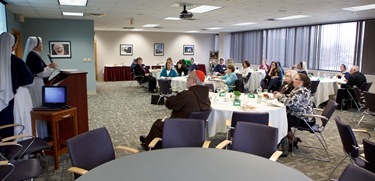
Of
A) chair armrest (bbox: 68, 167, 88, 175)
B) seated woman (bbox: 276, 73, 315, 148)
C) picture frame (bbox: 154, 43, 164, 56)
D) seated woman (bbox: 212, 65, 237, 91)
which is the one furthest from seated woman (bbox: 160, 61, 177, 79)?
picture frame (bbox: 154, 43, 164, 56)

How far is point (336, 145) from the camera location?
5.02 meters

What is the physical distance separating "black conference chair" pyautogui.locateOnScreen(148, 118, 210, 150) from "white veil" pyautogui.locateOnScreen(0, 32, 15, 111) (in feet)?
6.29

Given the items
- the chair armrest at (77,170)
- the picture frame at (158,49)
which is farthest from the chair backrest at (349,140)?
the picture frame at (158,49)

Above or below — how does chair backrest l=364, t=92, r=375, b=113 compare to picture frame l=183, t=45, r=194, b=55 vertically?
below

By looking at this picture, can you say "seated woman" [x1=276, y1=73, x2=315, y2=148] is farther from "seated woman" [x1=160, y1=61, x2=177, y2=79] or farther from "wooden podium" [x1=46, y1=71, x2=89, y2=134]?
"seated woman" [x1=160, y1=61, x2=177, y2=79]

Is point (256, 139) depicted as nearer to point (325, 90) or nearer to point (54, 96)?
point (54, 96)

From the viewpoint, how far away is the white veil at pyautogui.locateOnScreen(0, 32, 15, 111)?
3.43 m

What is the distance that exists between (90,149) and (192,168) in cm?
100

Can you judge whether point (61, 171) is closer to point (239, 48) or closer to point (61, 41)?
point (61, 41)

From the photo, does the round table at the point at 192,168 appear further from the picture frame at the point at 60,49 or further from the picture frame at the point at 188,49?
the picture frame at the point at 188,49

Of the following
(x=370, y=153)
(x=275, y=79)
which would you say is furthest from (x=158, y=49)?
(x=370, y=153)

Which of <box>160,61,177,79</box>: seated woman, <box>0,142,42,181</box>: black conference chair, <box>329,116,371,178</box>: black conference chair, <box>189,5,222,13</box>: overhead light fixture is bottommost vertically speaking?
<box>0,142,42,181</box>: black conference chair

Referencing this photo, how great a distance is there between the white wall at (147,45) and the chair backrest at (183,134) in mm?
14083

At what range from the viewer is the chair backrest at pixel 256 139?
2.76 metres
